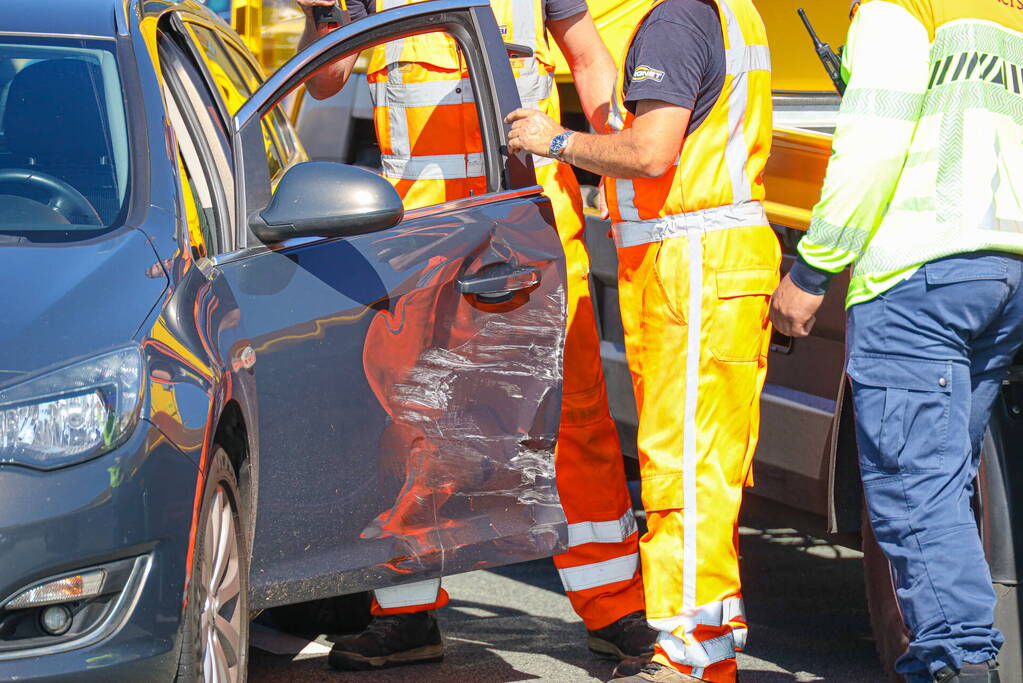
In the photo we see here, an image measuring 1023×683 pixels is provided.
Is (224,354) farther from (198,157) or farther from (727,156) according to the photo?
(727,156)

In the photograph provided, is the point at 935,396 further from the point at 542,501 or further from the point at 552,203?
the point at 552,203

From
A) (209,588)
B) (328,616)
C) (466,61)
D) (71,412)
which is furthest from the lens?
(328,616)

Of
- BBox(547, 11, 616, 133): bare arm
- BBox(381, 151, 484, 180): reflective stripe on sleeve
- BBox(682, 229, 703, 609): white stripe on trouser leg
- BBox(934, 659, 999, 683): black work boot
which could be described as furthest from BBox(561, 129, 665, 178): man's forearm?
BBox(934, 659, 999, 683): black work boot

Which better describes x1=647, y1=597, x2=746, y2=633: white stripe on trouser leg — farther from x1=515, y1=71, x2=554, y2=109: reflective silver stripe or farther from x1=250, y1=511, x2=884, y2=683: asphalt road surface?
x1=515, y1=71, x2=554, y2=109: reflective silver stripe

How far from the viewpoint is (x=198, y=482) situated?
2.87 meters

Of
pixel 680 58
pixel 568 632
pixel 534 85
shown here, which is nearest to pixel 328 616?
pixel 568 632

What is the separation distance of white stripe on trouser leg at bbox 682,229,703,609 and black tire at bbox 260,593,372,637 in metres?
1.29

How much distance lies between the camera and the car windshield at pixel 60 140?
3229 millimetres

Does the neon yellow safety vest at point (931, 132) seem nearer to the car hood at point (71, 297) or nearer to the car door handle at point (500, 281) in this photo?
the car door handle at point (500, 281)

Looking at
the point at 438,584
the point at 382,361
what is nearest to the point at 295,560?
the point at 382,361

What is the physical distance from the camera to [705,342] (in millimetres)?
3709

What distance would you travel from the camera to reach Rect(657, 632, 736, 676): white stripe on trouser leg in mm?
3762

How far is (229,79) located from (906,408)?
2.16 metres

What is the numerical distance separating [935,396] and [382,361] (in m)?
1.25
